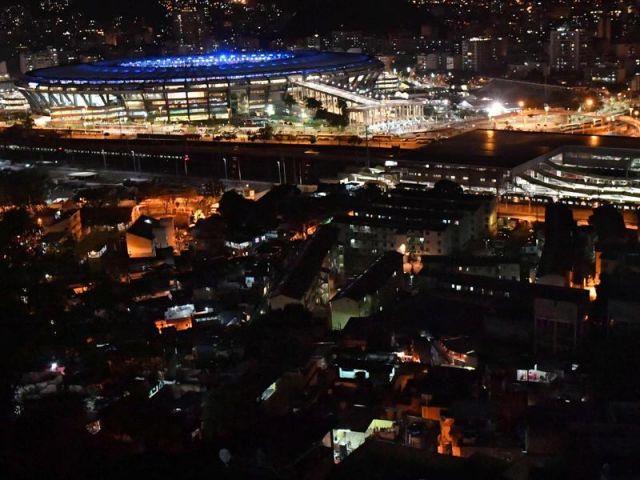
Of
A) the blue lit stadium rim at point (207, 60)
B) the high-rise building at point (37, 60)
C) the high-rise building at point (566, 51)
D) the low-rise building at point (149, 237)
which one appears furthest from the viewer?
the high-rise building at point (37, 60)

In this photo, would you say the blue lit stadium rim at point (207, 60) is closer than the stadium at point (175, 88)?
No

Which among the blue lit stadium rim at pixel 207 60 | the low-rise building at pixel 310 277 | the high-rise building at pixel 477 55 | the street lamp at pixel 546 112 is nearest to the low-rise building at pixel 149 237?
the low-rise building at pixel 310 277

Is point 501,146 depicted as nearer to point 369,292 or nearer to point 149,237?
point 149,237

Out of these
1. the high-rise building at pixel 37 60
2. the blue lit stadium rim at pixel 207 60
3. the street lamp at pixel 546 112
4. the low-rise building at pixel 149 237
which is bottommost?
the street lamp at pixel 546 112

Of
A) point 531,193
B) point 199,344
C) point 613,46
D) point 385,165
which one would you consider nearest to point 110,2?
point 613,46

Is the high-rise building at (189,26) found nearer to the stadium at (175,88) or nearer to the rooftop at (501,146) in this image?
the stadium at (175,88)

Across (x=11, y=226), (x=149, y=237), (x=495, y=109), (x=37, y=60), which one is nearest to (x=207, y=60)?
(x=495, y=109)

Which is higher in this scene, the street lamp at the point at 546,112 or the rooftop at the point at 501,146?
the rooftop at the point at 501,146
